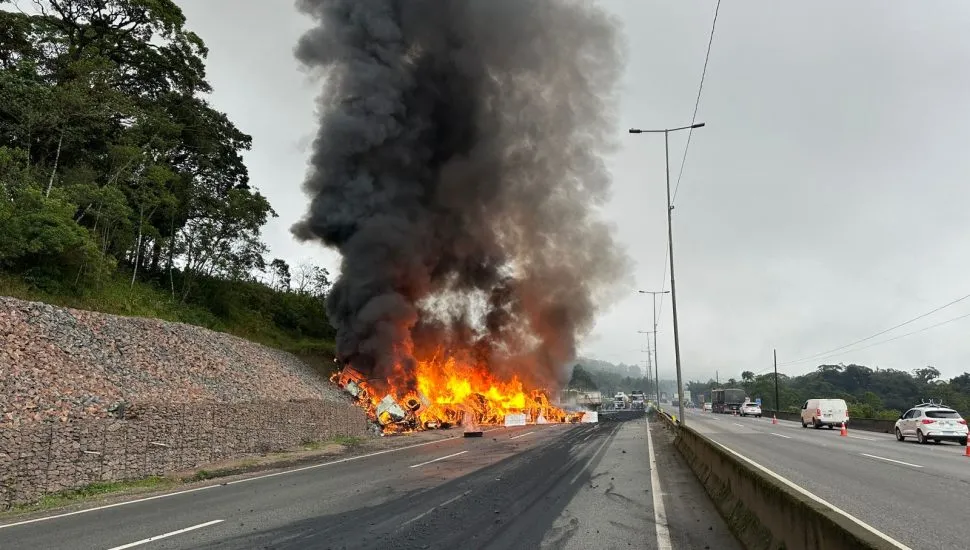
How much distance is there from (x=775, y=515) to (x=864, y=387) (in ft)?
432

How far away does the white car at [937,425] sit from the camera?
62.7 feet

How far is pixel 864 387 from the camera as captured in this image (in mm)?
112562

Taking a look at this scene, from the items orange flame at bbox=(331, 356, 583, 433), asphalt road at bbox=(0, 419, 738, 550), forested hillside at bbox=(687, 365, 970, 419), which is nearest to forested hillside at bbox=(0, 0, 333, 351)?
orange flame at bbox=(331, 356, 583, 433)

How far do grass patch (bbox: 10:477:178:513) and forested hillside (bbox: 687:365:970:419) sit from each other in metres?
91.4

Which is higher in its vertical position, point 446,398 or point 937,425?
point 937,425

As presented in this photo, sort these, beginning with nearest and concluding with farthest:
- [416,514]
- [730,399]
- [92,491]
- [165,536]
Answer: [165,536] → [416,514] → [92,491] → [730,399]

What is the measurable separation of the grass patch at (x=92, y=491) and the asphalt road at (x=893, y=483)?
42.8ft

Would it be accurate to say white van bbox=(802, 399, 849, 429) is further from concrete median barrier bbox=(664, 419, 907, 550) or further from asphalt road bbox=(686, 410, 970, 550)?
concrete median barrier bbox=(664, 419, 907, 550)

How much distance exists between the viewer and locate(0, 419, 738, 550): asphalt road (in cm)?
662

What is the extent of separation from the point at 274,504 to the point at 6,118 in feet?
85.4

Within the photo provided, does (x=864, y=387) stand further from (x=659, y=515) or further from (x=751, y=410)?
(x=659, y=515)

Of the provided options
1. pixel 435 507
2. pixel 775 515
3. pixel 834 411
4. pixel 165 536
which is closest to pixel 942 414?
pixel 834 411

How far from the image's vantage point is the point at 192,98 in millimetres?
36938

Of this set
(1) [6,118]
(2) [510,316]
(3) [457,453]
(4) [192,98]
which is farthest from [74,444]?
(2) [510,316]
